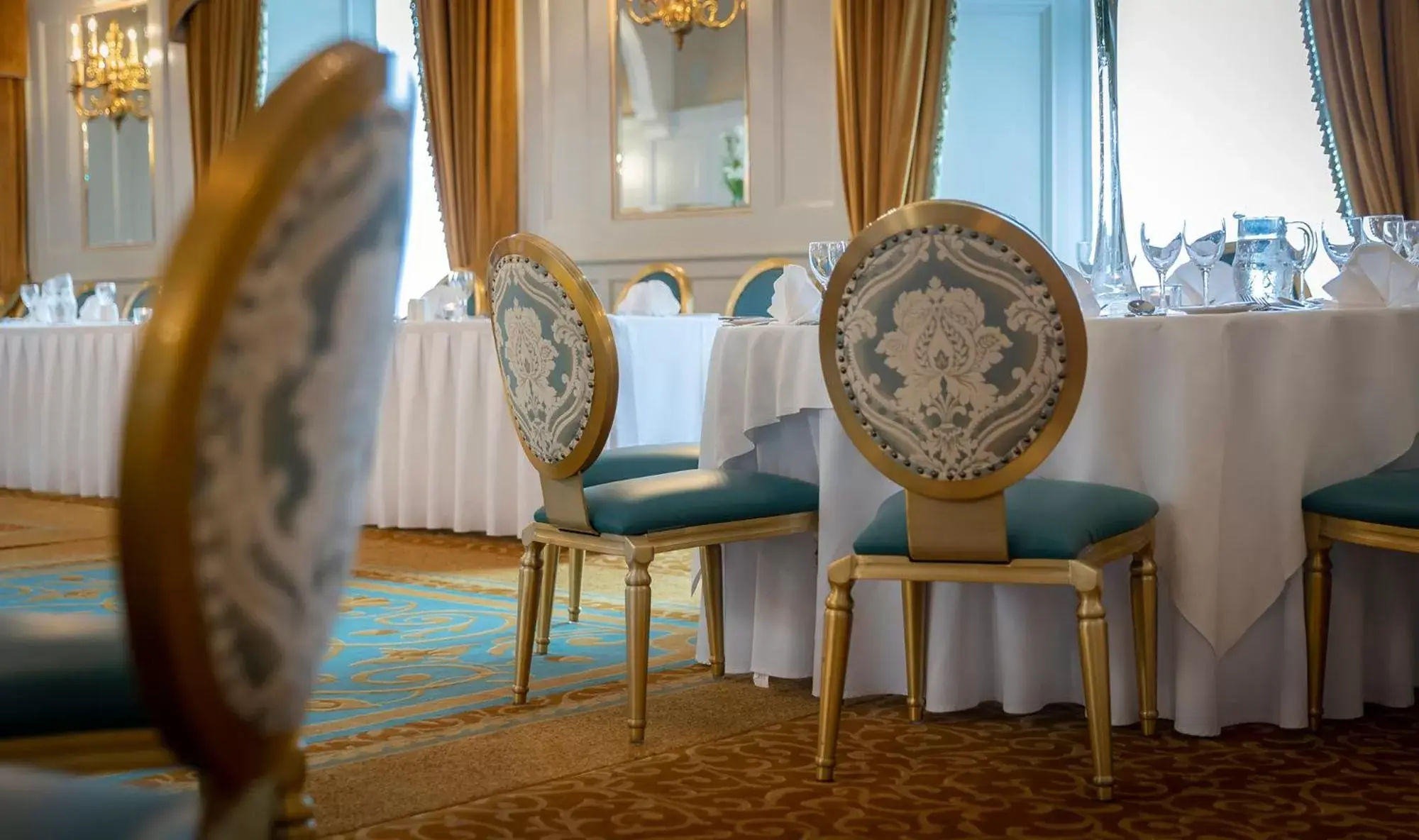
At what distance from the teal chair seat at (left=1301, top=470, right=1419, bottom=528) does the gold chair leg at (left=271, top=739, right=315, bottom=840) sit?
191 centimetres

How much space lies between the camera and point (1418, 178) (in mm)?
5379

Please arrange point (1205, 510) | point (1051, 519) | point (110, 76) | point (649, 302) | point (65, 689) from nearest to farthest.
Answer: point (65, 689), point (1051, 519), point (1205, 510), point (649, 302), point (110, 76)

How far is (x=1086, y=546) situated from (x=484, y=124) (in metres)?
6.33

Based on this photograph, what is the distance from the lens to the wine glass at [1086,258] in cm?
326

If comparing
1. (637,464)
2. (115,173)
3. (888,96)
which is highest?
(115,173)

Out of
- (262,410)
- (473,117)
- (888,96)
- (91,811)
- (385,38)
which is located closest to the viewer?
(262,410)

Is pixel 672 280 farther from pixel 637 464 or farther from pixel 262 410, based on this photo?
pixel 262 410

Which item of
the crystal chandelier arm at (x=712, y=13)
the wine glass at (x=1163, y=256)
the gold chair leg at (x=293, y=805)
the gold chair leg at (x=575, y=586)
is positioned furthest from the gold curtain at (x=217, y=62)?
the gold chair leg at (x=293, y=805)

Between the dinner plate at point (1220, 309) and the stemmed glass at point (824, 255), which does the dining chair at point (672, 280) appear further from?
the dinner plate at point (1220, 309)

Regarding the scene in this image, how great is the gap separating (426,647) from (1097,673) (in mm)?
1947

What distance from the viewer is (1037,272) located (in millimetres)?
2354

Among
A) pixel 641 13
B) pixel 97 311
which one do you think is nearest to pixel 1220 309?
pixel 641 13

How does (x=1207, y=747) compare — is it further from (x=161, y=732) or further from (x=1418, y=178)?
(x=1418, y=178)

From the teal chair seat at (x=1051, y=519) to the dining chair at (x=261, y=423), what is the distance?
172 cm
